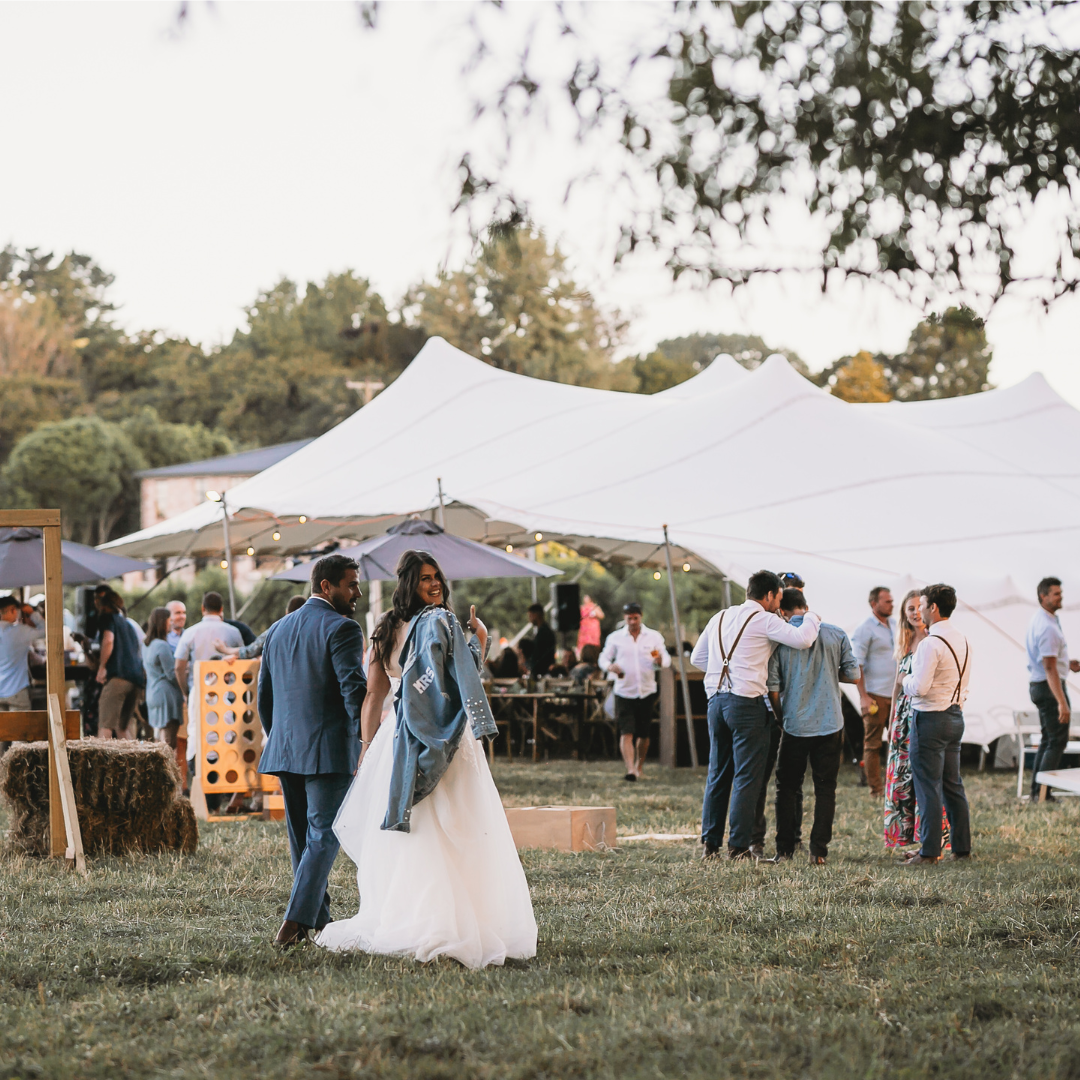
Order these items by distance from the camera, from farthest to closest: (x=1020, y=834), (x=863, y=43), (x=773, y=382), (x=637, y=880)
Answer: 1. (x=773, y=382)
2. (x=1020, y=834)
3. (x=637, y=880)
4. (x=863, y=43)

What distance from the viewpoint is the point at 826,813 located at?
7926 millimetres

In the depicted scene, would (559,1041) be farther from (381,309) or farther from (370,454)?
(381,309)

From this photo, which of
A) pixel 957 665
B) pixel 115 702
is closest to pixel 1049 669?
pixel 957 665

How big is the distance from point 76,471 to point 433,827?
142ft

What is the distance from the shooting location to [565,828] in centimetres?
857

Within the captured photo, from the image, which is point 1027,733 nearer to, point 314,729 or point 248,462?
point 314,729

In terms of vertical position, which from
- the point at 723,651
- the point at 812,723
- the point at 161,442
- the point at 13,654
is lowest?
the point at 812,723

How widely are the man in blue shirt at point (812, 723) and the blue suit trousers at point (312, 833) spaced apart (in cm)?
312

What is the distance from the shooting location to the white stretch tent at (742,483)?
1388 centimetres

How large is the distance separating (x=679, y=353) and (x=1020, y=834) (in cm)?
5914

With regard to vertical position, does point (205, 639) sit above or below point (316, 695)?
above

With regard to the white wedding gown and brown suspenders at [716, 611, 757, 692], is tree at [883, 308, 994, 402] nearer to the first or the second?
brown suspenders at [716, 611, 757, 692]

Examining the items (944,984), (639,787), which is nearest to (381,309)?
(639,787)

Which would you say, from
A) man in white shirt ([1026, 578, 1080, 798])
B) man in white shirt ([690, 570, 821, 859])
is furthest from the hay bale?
man in white shirt ([1026, 578, 1080, 798])
